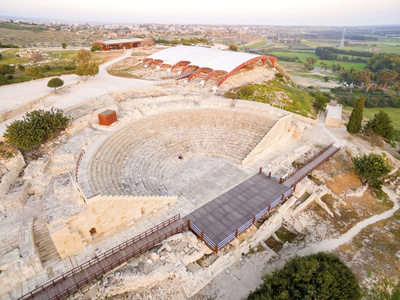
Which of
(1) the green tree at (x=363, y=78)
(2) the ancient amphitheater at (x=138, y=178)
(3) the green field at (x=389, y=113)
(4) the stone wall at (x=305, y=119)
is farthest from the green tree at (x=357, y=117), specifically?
(1) the green tree at (x=363, y=78)

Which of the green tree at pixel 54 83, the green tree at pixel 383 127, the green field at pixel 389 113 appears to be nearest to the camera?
the green tree at pixel 383 127

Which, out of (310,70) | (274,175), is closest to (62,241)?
(274,175)

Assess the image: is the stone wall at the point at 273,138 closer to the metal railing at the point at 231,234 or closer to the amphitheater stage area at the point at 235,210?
the amphitheater stage area at the point at 235,210

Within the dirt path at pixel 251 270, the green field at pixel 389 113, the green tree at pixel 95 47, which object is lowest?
the green field at pixel 389 113

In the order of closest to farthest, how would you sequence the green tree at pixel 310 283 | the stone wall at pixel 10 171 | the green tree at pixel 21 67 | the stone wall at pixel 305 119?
1. the green tree at pixel 310 283
2. the stone wall at pixel 10 171
3. the stone wall at pixel 305 119
4. the green tree at pixel 21 67

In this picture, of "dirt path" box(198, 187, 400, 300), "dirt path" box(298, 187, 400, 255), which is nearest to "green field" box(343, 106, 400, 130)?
"dirt path" box(298, 187, 400, 255)

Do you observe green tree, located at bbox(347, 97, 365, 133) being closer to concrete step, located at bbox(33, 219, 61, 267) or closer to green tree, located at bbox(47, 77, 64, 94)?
concrete step, located at bbox(33, 219, 61, 267)

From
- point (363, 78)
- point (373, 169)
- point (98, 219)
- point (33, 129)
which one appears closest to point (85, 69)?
point (33, 129)

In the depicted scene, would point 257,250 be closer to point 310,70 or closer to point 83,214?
point 83,214
